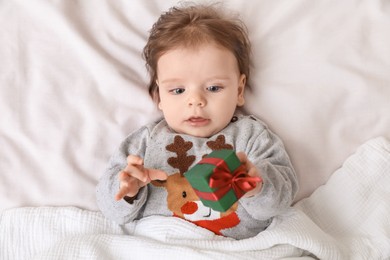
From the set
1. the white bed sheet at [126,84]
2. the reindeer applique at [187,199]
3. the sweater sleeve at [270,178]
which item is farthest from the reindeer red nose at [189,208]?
the white bed sheet at [126,84]

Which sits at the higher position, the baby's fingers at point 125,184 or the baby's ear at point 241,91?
the baby's ear at point 241,91

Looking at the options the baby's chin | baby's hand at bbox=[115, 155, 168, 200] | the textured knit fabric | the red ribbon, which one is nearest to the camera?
the red ribbon

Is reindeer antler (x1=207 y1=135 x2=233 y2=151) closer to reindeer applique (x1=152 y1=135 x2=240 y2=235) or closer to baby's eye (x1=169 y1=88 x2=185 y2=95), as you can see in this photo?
reindeer applique (x1=152 y1=135 x2=240 y2=235)

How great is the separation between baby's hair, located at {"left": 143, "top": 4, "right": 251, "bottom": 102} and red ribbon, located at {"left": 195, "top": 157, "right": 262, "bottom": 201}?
422mm

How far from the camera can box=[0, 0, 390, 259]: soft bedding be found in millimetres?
1360

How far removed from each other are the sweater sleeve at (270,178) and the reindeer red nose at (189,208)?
0.37ft

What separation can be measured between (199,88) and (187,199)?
26 centimetres

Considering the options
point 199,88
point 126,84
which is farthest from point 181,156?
point 126,84

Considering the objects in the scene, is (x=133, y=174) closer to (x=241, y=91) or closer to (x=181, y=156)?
(x=181, y=156)

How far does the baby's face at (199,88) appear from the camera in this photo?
129 cm

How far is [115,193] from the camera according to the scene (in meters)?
1.25

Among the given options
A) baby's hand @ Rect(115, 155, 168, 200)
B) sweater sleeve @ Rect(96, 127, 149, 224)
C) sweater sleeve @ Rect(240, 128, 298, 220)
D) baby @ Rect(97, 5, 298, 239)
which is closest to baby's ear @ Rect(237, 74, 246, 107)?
baby @ Rect(97, 5, 298, 239)

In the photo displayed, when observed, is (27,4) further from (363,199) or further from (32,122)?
(363,199)

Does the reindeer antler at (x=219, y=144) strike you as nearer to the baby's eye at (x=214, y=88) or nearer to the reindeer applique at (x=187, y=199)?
the reindeer applique at (x=187, y=199)
